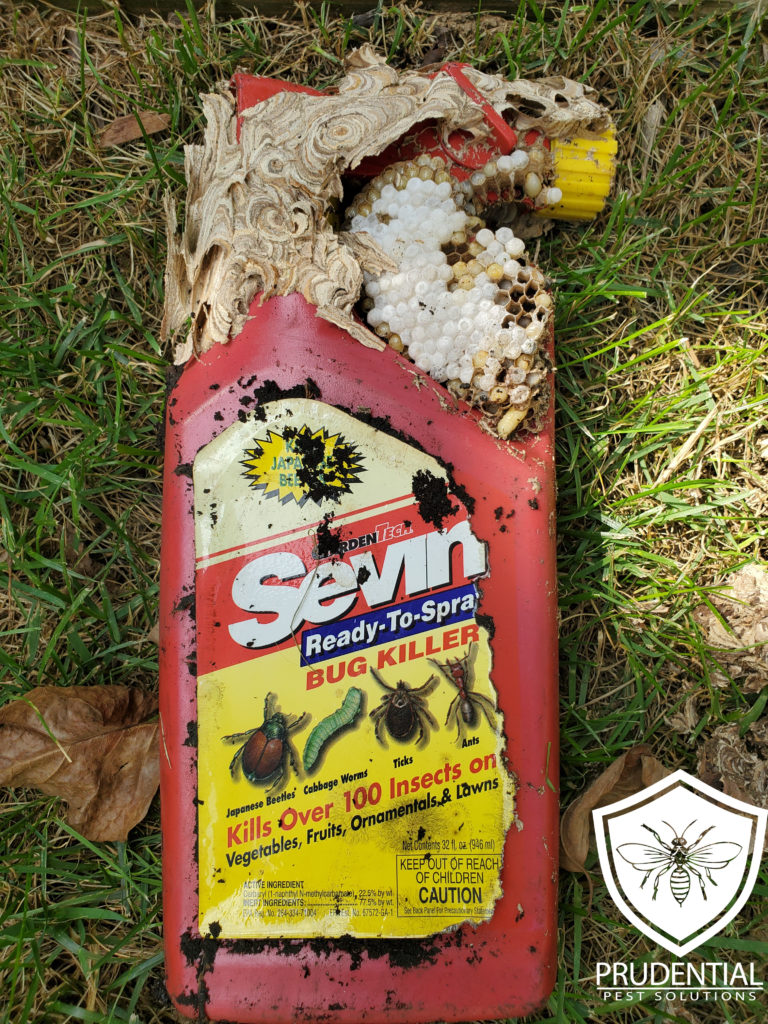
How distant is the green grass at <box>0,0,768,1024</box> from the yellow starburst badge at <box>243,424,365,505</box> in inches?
13.1

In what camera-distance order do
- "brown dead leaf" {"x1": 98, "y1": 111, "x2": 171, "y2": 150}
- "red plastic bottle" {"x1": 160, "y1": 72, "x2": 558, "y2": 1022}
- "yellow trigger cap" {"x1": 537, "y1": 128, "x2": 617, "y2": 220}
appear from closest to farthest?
"red plastic bottle" {"x1": 160, "y1": 72, "x2": 558, "y2": 1022} → "yellow trigger cap" {"x1": 537, "y1": 128, "x2": 617, "y2": 220} → "brown dead leaf" {"x1": 98, "y1": 111, "x2": 171, "y2": 150}

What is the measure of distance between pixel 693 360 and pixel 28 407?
1210mm

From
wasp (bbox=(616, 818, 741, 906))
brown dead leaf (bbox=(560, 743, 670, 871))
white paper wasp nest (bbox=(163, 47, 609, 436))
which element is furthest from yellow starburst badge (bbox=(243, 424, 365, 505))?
wasp (bbox=(616, 818, 741, 906))

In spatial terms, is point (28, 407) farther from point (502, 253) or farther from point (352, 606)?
point (502, 253)

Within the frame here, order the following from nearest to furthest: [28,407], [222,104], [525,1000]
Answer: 1. [525,1000]
2. [222,104]
3. [28,407]

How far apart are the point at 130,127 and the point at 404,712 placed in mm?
1166

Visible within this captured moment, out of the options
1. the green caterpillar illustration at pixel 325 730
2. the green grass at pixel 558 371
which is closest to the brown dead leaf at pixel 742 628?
the green grass at pixel 558 371

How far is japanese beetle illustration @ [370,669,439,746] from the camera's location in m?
1.08

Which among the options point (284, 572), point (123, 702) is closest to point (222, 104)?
point (284, 572)

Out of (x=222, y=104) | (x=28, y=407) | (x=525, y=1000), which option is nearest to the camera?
(x=525, y=1000)

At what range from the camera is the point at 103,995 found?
127 cm

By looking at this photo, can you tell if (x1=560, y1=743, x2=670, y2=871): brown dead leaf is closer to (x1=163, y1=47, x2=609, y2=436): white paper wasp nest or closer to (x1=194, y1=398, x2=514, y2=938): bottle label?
(x1=194, y1=398, x2=514, y2=938): bottle label

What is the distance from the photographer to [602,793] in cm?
123

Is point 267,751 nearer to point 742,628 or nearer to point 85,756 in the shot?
point 85,756
